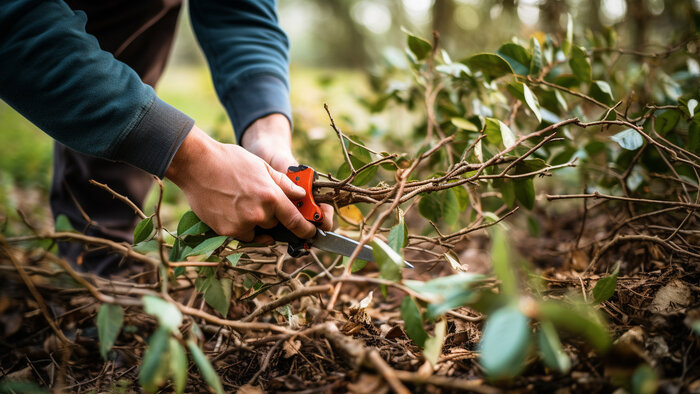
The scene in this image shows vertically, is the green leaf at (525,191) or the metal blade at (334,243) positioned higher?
the green leaf at (525,191)

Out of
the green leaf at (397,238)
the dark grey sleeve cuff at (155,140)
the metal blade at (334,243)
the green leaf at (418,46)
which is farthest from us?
the green leaf at (418,46)

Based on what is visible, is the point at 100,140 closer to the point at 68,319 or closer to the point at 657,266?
the point at 68,319

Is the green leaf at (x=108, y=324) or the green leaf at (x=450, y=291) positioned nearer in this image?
the green leaf at (x=450, y=291)

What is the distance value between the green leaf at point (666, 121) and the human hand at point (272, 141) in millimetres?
1087

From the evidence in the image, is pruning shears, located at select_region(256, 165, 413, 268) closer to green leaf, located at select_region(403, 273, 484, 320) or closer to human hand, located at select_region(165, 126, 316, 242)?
human hand, located at select_region(165, 126, 316, 242)

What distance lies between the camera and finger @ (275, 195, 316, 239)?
1.02 metres

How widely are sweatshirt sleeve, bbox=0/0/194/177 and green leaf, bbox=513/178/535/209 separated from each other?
97cm

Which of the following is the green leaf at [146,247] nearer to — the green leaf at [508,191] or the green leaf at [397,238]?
the green leaf at [397,238]

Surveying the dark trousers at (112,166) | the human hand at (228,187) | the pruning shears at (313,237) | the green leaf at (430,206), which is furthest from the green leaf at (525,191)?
the dark trousers at (112,166)

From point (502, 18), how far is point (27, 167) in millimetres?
4668

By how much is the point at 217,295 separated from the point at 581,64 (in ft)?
4.42

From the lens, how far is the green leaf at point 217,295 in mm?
955

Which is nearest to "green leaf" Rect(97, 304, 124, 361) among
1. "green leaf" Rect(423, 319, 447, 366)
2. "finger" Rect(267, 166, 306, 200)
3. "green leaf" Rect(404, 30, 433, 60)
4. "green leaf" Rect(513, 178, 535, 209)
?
"finger" Rect(267, 166, 306, 200)

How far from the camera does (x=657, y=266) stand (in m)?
1.17
